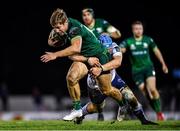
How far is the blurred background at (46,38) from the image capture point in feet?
106

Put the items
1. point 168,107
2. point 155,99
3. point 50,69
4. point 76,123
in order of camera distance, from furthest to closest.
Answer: point 50,69, point 168,107, point 155,99, point 76,123

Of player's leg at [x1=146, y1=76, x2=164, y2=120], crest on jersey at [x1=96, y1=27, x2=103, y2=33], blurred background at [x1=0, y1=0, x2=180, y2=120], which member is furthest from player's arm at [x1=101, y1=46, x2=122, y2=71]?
blurred background at [x1=0, y1=0, x2=180, y2=120]

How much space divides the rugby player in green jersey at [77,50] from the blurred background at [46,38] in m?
18.3

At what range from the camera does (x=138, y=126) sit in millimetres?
12344

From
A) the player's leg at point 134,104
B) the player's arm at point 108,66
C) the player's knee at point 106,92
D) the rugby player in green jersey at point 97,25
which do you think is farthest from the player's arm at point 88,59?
the rugby player in green jersey at point 97,25

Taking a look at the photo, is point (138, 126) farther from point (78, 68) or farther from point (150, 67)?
point (150, 67)

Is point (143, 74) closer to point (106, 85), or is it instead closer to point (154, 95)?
point (154, 95)

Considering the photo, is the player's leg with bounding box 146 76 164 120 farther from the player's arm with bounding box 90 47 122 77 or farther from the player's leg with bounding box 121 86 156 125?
the player's arm with bounding box 90 47 122 77

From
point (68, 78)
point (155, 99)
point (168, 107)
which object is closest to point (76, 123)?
point (68, 78)

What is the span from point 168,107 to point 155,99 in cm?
768

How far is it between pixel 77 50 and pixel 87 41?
→ 0.54 metres

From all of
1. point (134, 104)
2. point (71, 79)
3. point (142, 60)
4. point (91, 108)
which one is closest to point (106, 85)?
point (134, 104)

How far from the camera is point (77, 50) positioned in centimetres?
1180

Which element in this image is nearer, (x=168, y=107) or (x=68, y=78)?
(x=68, y=78)
